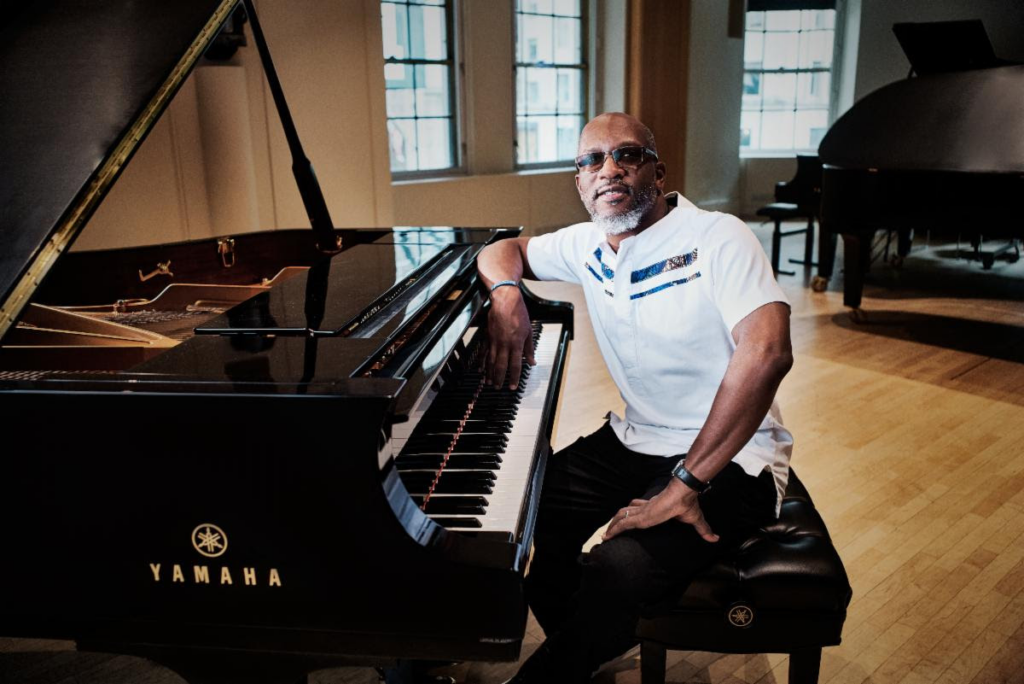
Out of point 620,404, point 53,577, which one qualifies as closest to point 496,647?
point 53,577

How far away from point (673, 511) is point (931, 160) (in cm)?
358

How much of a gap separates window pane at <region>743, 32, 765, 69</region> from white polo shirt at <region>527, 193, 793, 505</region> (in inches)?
359

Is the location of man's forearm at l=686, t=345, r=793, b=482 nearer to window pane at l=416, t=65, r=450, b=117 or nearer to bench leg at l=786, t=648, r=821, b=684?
bench leg at l=786, t=648, r=821, b=684

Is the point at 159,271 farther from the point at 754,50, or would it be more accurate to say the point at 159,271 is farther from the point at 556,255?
the point at 754,50

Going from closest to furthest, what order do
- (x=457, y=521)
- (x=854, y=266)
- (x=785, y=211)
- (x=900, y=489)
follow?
(x=457, y=521)
(x=900, y=489)
(x=854, y=266)
(x=785, y=211)

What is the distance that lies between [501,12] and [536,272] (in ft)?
18.6

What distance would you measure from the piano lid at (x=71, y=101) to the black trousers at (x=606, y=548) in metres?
1.04

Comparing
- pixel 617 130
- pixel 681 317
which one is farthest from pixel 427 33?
pixel 681 317

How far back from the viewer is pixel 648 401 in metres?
1.78

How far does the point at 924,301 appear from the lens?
5652 mm

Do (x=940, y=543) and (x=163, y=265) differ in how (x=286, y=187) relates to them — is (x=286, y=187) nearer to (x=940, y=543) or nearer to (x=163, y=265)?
(x=163, y=265)

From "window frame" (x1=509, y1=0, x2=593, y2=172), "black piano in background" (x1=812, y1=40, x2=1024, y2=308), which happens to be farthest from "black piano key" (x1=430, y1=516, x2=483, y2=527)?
"window frame" (x1=509, y1=0, x2=593, y2=172)

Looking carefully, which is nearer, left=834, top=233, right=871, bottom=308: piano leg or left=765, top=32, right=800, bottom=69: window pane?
left=834, top=233, right=871, bottom=308: piano leg

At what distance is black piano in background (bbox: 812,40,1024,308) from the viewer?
4133 mm
